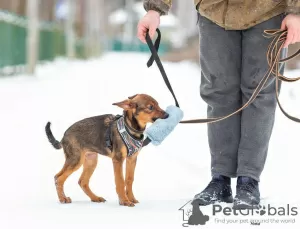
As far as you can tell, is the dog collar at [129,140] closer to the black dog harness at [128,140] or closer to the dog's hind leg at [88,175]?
the black dog harness at [128,140]

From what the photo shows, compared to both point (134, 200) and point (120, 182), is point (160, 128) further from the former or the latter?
point (134, 200)

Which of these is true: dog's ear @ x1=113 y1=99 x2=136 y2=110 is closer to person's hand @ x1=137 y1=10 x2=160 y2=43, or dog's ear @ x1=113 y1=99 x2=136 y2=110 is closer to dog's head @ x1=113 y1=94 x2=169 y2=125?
dog's head @ x1=113 y1=94 x2=169 y2=125

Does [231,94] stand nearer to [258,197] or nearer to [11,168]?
[258,197]

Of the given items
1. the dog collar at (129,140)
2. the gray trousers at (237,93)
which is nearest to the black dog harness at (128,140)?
the dog collar at (129,140)

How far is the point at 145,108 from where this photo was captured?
3.75 m

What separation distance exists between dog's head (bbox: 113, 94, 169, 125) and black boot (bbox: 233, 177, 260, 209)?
0.60 metres

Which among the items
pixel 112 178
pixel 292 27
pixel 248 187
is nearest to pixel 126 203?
pixel 248 187

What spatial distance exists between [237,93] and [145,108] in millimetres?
620

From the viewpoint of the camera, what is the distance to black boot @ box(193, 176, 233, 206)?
397 centimetres

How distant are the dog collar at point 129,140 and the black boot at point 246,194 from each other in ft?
1.98

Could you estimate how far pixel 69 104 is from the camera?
1111 centimetres

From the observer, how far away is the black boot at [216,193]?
13.0 feet

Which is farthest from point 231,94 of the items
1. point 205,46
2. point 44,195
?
point 44,195

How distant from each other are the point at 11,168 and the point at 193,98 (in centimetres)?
714
